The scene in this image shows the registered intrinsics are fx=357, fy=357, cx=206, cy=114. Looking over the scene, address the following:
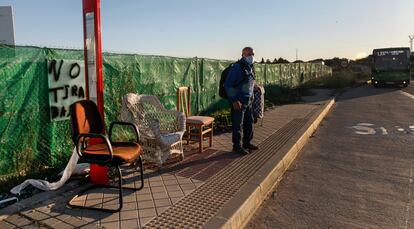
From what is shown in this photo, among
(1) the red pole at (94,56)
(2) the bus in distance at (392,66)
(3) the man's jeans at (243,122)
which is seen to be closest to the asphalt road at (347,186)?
(3) the man's jeans at (243,122)

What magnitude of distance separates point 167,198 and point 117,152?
32.2 inches

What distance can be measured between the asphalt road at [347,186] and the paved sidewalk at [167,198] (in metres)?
0.60

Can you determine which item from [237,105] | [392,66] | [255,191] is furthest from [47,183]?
[392,66]

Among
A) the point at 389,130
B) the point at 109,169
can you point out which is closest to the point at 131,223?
the point at 109,169

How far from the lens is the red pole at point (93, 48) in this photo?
4605 mm

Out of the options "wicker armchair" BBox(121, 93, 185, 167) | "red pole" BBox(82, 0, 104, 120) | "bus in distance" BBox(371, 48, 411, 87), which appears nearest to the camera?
"red pole" BBox(82, 0, 104, 120)

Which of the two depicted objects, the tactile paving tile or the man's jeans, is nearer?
the tactile paving tile

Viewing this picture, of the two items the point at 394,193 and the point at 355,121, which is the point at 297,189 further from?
the point at 355,121

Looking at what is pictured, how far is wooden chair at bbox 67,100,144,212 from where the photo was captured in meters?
4.00

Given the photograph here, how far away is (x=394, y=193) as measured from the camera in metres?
4.92

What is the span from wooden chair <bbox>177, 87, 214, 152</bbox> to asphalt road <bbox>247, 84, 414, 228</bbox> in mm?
1706

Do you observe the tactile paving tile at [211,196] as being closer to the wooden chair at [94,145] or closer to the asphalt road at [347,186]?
the asphalt road at [347,186]

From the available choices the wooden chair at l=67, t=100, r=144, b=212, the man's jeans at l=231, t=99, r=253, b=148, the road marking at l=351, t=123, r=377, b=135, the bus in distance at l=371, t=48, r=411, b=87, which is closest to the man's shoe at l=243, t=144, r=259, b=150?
the man's jeans at l=231, t=99, r=253, b=148

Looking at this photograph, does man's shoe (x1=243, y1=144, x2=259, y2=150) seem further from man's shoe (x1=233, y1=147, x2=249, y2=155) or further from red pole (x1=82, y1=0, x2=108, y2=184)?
red pole (x1=82, y1=0, x2=108, y2=184)
